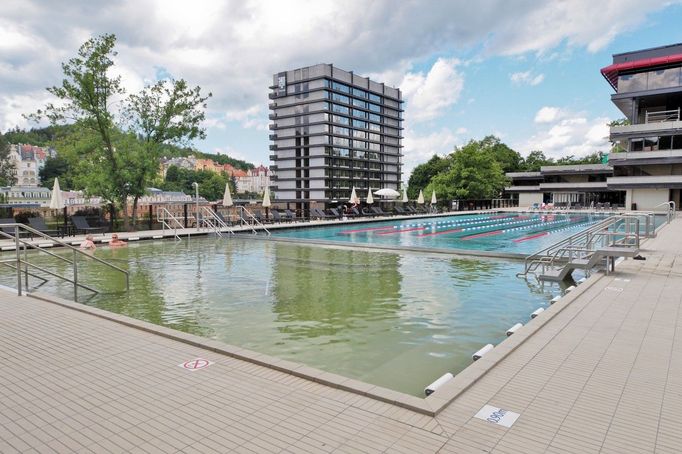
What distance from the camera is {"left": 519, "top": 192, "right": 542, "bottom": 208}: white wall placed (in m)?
70.2

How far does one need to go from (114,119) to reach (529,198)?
65320mm

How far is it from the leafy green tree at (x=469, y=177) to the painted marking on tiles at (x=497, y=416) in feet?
163

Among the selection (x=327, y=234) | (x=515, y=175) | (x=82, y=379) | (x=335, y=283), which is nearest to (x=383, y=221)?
(x=327, y=234)

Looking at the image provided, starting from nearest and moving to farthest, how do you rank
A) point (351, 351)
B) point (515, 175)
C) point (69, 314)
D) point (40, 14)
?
point (351, 351), point (69, 314), point (40, 14), point (515, 175)

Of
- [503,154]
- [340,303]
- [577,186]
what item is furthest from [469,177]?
[340,303]

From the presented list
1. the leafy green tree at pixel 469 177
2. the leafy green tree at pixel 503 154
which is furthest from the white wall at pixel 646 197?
the leafy green tree at pixel 503 154

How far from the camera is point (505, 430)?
3.13 metres

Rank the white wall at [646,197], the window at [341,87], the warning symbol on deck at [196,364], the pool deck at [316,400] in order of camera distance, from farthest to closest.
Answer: the window at [341,87], the white wall at [646,197], the warning symbol on deck at [196,364], the pool deck at [316,400]

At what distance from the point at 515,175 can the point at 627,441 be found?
7565 cm

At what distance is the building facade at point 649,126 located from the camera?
138 feet

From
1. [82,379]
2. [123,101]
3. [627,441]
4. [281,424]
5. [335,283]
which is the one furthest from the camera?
[123,101]

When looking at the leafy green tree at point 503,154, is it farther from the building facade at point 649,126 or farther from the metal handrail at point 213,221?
the metal handrail at point 213,221

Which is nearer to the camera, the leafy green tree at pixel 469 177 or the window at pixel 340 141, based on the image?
the leafy green tree at pixel 469 177

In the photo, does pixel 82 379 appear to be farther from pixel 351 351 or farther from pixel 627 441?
pixel 627 441
